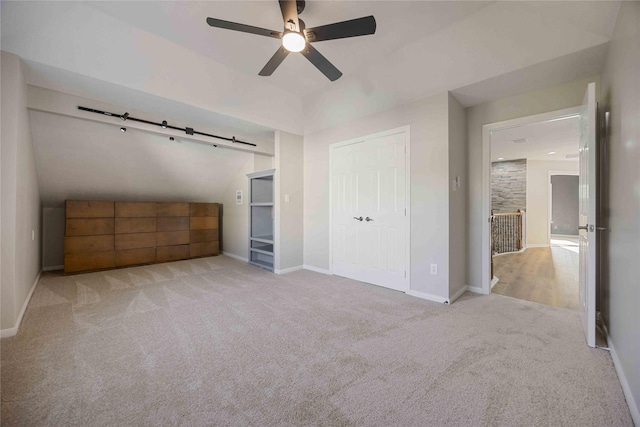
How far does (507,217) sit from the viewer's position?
6441mm

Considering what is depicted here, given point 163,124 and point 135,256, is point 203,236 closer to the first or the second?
point 135,256

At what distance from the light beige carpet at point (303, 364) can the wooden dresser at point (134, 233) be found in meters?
1.58

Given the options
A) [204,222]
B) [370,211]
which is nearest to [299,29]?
[370,211]

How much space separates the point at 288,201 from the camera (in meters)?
4.40

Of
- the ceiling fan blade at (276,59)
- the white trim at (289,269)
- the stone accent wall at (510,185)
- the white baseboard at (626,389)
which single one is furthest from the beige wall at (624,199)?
the stone accent wall at (510,185)

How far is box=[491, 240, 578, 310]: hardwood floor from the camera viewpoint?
10.3ft

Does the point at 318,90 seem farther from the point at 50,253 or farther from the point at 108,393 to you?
the point at 50,253

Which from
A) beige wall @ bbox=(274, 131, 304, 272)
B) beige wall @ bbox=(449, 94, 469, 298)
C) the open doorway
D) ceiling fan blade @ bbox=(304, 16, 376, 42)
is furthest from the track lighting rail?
the open doorway

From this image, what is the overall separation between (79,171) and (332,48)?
4568 millimetres

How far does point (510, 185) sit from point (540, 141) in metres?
2.37

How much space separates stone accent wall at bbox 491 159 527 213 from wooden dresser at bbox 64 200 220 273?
7976 millimetres

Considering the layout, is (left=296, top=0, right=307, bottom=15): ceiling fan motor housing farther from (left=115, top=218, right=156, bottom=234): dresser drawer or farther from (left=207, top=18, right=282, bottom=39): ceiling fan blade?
(left=115, top=218, right=156, bottom=234): dresser drawer

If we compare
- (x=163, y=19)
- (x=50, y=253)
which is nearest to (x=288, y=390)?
(x=163, y=19)

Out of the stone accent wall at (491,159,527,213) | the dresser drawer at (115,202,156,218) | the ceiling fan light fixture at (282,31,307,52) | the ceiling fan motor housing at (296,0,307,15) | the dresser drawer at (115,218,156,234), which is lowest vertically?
the dresser drawer at (115,218,156,234)
